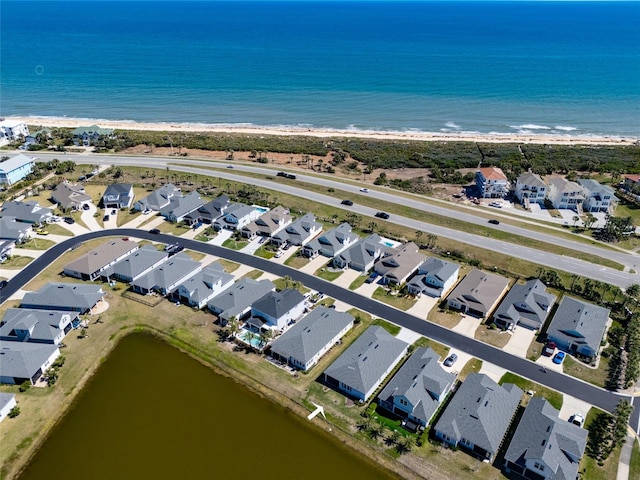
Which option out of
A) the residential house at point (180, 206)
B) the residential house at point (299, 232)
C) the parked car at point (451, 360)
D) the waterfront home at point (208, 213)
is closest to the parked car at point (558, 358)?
the parked car at point (451, 360)

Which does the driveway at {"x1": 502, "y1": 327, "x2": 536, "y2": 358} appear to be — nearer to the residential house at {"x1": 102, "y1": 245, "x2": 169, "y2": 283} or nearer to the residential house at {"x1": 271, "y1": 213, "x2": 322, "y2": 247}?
the residential house at {"x1": 271, "y1": 213, "x2": 322, "y2": 247}

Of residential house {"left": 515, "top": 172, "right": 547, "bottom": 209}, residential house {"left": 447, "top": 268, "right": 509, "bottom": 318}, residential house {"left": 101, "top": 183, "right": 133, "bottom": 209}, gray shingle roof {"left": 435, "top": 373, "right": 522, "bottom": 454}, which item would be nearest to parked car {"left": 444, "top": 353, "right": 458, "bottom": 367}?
gray shingle roof {"left": 435, "top": 373, "right": 522, "bottom": 454}

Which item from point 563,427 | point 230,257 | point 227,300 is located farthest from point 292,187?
point 563,427

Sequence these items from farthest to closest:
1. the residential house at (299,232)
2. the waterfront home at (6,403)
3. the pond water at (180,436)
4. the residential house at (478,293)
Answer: the residential house at (299,232)
the residential house at (478,293)
the waterfront home at (6,403)
the pond water at (180,436)

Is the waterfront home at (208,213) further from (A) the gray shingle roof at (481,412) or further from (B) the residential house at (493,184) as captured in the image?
(B) the residential house at (493,184)

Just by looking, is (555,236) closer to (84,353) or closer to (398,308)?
(398,308)

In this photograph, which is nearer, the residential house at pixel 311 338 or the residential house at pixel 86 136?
the residential house at pixel 311 338
